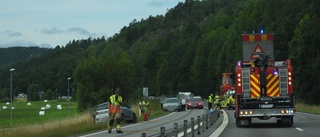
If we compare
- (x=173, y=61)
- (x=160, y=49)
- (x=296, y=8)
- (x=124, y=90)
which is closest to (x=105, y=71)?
(x=124, y=90)

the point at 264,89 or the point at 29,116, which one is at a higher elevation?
the point at 264,89

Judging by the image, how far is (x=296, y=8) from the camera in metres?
92.0

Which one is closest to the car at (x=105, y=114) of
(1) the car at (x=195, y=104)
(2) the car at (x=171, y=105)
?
(2) the car at (x=171, y=105)

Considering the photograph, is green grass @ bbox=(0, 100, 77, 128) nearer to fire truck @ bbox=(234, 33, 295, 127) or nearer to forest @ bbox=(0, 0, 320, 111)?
forest @ bbox=(0, 0, 320, 111)

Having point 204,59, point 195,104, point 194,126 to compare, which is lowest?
point 195,104

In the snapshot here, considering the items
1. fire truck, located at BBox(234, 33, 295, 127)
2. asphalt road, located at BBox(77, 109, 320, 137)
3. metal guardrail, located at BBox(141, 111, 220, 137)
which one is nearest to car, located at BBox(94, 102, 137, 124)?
asphalt road, located at BBox(77, 109, 320, 137)

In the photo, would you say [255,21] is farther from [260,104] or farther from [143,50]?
[143,50]

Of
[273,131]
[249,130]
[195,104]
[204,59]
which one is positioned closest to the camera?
[273,131]

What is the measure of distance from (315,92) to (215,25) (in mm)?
89721

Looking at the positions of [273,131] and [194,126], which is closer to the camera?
[273,131]

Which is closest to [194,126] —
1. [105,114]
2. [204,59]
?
[105,114]

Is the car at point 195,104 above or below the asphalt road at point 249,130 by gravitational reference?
below

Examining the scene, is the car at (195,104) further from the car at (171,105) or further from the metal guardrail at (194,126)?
the metal guardrail at (194,126)

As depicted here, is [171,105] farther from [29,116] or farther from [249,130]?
[249,130]
